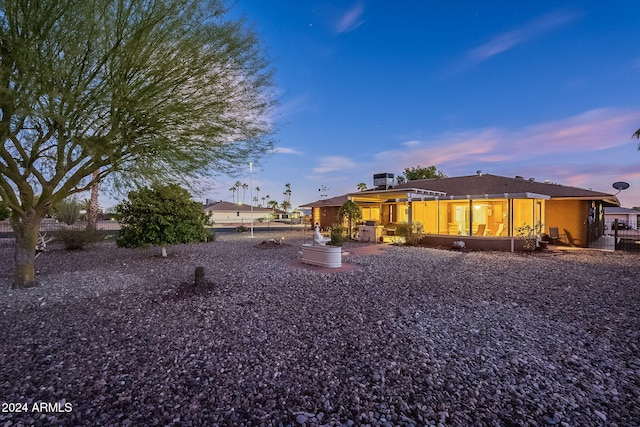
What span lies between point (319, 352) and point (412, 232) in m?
14.2

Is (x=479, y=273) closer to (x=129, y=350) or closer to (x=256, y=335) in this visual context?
(x=256, y=335)

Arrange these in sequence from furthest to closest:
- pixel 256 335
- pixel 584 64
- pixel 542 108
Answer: pixel 542 108
pixel 584 64
pixel 256 335

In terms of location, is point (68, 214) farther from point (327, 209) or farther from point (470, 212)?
point (470, 212)

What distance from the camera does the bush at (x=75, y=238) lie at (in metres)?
13.1

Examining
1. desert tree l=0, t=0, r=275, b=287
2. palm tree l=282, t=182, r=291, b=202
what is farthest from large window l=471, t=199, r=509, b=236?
palm tree l=282, t=182, r=291, b=202

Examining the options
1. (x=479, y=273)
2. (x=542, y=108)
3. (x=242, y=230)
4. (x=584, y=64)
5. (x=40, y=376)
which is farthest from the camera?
(x=242, y=230)

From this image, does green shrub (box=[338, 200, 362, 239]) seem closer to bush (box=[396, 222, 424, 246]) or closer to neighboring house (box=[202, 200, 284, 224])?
bush (box=[396, 222, 424, 246])

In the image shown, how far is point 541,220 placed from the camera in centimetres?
1703

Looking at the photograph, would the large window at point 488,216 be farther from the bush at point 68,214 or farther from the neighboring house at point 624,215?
the bush at point 68,214

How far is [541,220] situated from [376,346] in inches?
718

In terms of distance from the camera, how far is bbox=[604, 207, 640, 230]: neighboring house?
1054 inches

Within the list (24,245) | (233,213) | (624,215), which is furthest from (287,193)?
(24,245)

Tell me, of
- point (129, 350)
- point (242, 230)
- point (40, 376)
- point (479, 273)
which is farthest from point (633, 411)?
point (242, 230)

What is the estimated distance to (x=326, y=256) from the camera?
9.74 m
